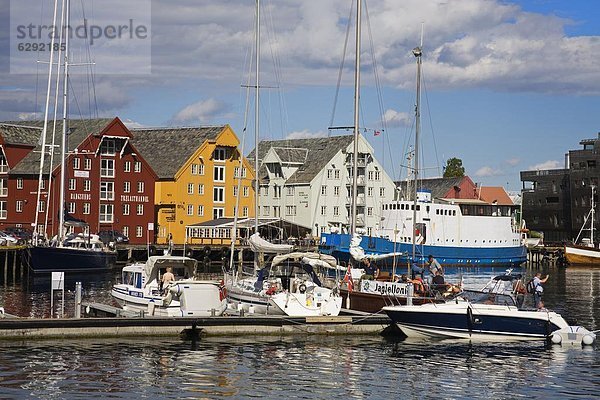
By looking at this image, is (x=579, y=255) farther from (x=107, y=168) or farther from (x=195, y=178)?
(x=107, y=168)

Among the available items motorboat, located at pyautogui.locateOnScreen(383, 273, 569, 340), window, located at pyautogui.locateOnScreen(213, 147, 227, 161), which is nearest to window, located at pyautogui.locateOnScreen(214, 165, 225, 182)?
window, located at pyautogui.locateOnScreen(213, 147, 227, 161)

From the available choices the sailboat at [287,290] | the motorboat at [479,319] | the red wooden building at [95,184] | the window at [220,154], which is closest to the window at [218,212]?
the window at [220,154]

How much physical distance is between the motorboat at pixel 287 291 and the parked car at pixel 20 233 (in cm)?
4854

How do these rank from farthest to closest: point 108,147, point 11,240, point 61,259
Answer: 1. point 108,147
2. point 11,240
3. point 61,259

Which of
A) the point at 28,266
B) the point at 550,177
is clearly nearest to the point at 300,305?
the point at 28,266

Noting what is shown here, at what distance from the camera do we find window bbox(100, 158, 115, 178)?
99750 millimetres

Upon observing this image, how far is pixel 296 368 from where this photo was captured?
31.3 metres

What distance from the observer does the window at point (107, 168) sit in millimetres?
99750

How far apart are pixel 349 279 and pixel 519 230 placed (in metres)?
74.3

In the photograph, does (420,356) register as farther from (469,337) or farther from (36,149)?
(36,149)

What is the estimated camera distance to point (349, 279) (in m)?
43.5

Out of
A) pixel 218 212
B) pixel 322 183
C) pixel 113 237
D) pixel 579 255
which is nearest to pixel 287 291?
pixel 113 237

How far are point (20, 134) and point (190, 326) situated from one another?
72.8 metres

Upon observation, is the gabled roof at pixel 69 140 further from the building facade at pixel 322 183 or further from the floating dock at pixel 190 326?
the floating dock at pixel 190 326
